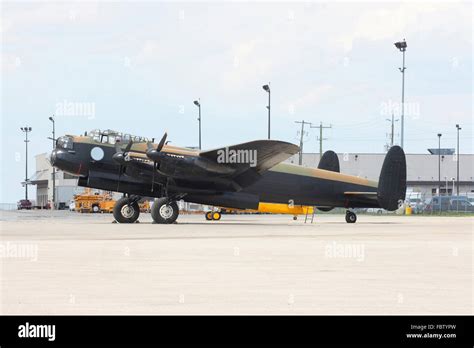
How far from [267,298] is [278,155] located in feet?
93.0

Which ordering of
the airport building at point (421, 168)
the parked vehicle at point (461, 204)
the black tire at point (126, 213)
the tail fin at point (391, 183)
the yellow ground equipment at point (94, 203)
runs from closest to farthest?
the black tire at point (126, 213), the tail fin at point (391, 183), the yellow ground equipment at point (94, 203), the parked vehicle at point (461, 204), the airport building at point (421, 168)

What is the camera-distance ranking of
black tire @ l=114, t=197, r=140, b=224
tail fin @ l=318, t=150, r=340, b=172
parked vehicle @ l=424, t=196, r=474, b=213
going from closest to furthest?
black tire @ l=114, t=197, r=140, b=224 < tail fin @ l=318, t=150, r=340, b=172 < parked vehicle @ l=424, t=196, r=474, b=213

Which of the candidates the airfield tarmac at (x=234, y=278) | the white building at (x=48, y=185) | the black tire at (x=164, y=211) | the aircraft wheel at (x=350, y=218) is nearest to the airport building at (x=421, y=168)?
the white building at (x=48, y=185)

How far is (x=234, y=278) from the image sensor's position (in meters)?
13.5

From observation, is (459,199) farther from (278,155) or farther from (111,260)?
(111,260)

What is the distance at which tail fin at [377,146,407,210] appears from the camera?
44219 millimetres

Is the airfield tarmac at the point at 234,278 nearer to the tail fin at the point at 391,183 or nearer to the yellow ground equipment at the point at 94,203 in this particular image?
the tail fin at the point at 391,183

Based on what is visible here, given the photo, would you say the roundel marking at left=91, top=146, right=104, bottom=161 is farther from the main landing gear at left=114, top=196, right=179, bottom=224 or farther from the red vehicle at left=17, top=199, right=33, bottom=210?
the red vehicle at left=17, top=199, right=33, bottom=210

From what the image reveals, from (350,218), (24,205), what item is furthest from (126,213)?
(24,205)

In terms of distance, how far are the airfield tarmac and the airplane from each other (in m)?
16.1

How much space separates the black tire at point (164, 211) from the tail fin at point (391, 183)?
12.5 m

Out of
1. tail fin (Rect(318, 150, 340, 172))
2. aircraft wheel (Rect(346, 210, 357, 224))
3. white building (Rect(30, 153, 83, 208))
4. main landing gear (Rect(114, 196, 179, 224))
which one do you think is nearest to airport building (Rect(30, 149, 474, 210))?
white building (Rect(30, 153, 83, 208))

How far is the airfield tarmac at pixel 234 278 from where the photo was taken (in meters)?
10.2
